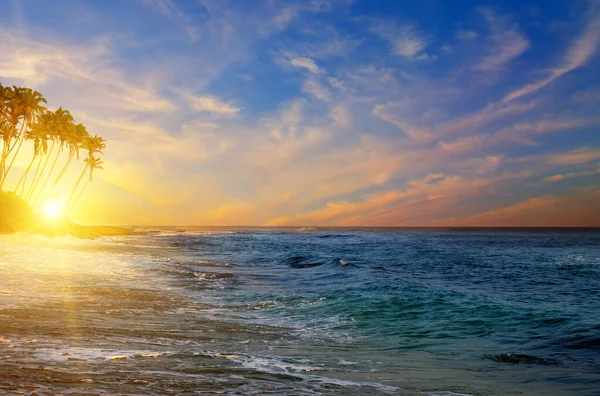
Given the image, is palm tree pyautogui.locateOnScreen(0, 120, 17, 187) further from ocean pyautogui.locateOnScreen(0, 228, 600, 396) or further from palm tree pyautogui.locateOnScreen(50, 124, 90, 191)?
ocean pyautogui.locateOnScreen(0, 228, 600, 396)

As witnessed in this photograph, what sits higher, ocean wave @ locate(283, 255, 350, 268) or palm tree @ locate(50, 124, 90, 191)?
palm tree @ locate(50, 124, 90, 191)

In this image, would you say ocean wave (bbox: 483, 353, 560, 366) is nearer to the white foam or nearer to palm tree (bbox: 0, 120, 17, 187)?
the white foam

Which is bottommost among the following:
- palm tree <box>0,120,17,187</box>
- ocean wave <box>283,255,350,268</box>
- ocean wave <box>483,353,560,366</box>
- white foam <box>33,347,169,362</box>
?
ocean wave <box>283,255,350,268</box>

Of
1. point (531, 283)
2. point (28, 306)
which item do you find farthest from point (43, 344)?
point (531, 283)

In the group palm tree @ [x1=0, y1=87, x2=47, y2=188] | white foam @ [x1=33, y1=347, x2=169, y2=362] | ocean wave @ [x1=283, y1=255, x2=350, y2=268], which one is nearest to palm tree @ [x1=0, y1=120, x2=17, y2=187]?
palm tree @ [x1=0, y1=87, x2=47, y2=188]

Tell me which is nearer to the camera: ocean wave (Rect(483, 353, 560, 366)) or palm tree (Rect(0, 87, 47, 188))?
ocean wave (Rect(483, 353, 560, 366))

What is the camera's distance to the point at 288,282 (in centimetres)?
2325

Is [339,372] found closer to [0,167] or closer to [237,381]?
[237,381]

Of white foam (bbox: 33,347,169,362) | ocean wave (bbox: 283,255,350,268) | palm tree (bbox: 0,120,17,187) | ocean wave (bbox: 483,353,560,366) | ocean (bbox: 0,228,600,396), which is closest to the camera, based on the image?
ocean (bbox: 0,228,600,396)

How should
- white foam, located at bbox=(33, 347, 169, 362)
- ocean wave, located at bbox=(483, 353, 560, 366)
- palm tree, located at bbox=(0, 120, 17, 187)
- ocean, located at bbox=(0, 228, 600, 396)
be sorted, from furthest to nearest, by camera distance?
palm tree, located at bbox=(0, 120, 17, 187)
ocean wave, located at bbox=(483, 353, 560, 366)
white foam, located at bbox=(33, 347, 169, 362)
ocean, located at bbox=(0, 228, 600, 396)

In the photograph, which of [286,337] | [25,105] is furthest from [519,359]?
[25,105]

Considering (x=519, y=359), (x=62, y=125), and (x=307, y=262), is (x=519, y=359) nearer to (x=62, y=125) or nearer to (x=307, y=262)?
(x=307, y=262)

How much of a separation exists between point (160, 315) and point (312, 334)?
4.01 meters

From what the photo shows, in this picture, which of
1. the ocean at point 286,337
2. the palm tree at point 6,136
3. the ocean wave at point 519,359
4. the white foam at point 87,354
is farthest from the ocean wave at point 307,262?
the palm tree at point 6,136
